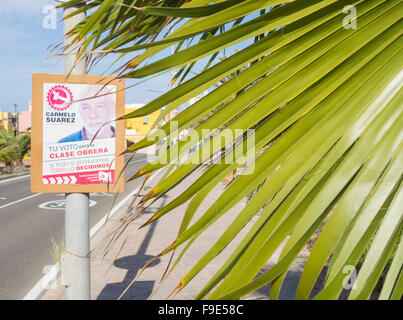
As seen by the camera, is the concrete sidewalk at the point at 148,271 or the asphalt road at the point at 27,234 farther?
the asphalt road at the point at 27,234

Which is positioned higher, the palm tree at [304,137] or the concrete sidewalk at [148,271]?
the palm tree at [304,137]

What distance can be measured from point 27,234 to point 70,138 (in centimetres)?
748

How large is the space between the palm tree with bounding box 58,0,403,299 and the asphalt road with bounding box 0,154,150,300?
5.67m

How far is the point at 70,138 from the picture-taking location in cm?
313

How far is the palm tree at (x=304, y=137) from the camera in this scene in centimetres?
77

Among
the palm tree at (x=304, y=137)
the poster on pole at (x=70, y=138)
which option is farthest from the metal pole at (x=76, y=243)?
the palm tree at (x=304, y=137)

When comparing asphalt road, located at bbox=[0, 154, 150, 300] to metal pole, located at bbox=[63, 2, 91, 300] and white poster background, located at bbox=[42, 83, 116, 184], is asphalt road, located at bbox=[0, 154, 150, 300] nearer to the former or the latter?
metal pole, located at bbox=[63, 2, 91, 300]

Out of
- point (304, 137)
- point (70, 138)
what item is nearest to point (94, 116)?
point (70, 138)

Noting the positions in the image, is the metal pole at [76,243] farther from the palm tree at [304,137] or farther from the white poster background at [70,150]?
the palm tree at [304,137]

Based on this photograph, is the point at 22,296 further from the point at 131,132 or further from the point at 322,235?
the point at 131,132

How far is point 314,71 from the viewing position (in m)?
0.91

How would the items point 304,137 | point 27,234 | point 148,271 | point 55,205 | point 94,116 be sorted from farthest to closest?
point 55,205 → point 27,234 → point 148,271 → point 94,116 → point 304,137

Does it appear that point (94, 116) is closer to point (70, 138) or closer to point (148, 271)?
point (70, 138)

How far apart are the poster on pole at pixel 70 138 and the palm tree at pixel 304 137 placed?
2.11 metres
